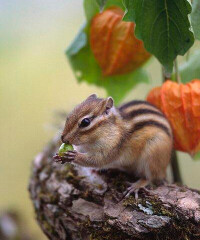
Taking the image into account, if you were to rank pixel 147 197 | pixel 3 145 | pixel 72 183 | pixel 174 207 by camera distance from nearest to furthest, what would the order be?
pixel 174 207 → pixel 147 197 → pixel 72 183 → pixel 3 145

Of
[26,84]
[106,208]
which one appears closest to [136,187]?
[106,208]

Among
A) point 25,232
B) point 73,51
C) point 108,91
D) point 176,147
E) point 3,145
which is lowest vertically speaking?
point 25,232

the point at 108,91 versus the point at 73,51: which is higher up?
the point at 73,51

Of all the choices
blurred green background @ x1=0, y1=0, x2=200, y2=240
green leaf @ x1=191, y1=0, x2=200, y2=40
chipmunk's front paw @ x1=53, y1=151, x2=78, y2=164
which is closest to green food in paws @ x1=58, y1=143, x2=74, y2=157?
chipmunk's front paw @ x1=53, y1=151, x2=78, y2=164

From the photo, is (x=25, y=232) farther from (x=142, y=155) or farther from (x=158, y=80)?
(x=158, y=80)

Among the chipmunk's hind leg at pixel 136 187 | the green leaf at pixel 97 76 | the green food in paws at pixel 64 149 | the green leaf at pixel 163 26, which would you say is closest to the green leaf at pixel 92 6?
Result: the green leaf at pixel 97 76

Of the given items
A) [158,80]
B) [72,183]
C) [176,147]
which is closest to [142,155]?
[176,147]

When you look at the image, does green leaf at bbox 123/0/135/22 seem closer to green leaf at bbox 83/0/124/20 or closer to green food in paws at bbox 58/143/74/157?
green leaf at bbox 83/0/124/20
